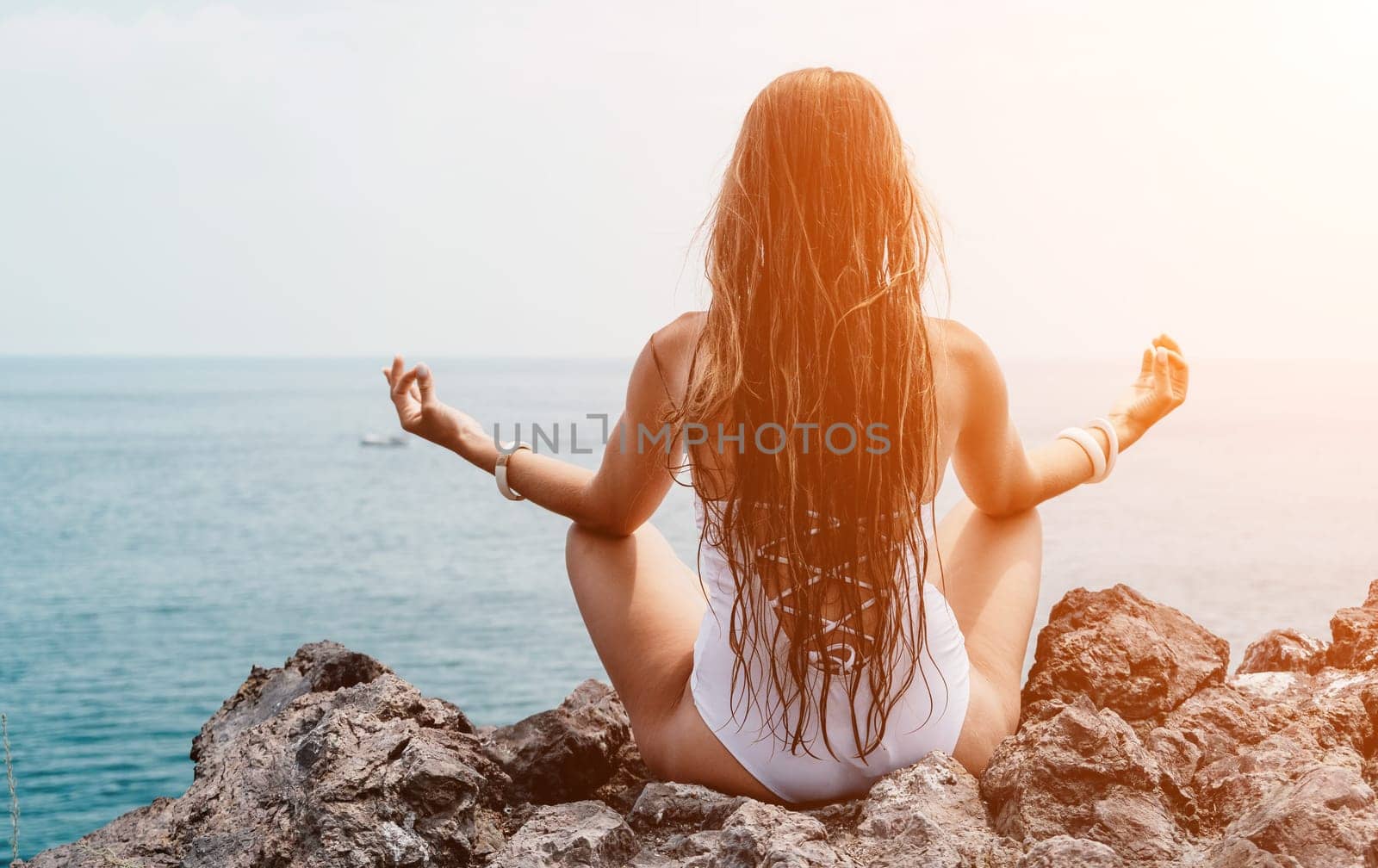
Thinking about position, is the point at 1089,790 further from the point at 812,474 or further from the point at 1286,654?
the point at 1286,654

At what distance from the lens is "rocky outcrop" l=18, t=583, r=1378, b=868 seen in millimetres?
2127

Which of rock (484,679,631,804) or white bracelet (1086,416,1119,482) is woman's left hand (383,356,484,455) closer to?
rock (484,679,631,804)

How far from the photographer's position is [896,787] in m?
2.37

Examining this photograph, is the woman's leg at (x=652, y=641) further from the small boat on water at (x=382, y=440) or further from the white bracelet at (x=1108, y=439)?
the small boat on water at (x=382, y=440)

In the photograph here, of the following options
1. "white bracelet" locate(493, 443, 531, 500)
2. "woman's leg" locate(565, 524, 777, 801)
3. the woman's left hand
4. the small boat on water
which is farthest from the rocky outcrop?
the small boat on water

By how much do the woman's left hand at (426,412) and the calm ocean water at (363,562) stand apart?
7.60m

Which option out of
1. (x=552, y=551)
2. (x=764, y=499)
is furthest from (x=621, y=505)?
(x=552, y=551)

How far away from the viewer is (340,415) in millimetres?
82375

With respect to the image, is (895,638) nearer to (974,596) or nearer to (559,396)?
(974,596)

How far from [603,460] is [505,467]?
36cm

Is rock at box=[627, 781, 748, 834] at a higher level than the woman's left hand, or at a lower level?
lower

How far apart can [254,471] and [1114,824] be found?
5592cm

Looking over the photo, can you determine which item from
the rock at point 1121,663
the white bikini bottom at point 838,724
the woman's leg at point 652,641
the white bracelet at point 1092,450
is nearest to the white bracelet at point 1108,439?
the white bracelet at point 1092,450

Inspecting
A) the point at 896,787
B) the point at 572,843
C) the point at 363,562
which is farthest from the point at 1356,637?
the point at 363,562
